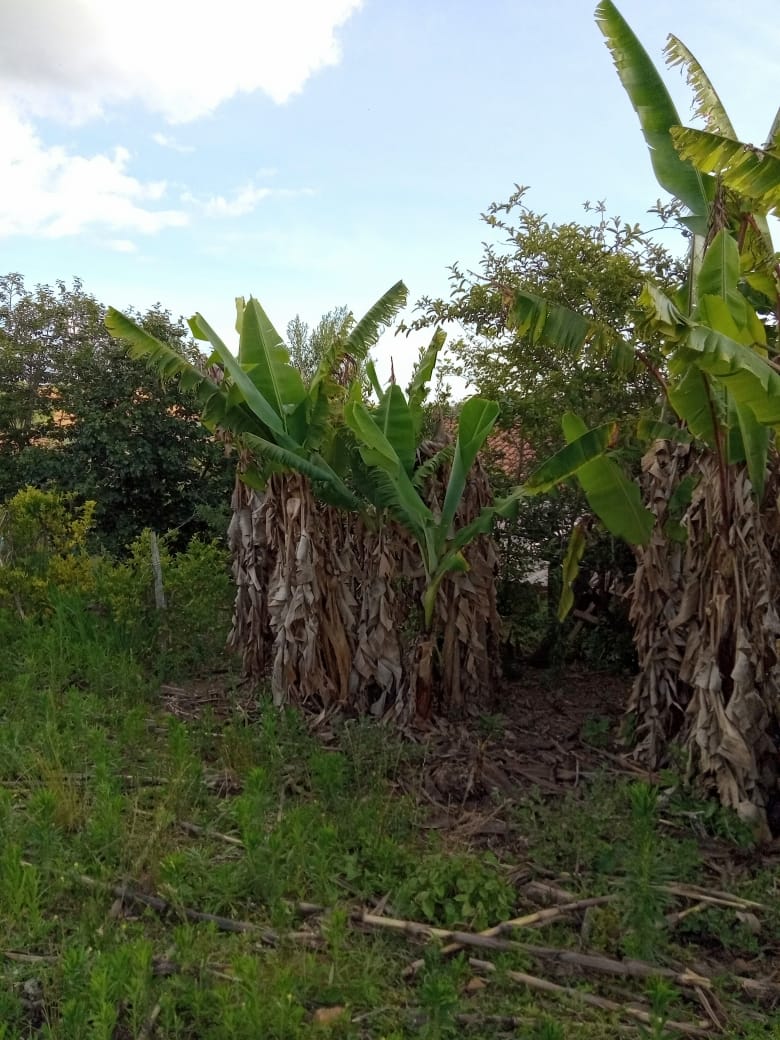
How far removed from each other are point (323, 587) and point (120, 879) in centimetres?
262

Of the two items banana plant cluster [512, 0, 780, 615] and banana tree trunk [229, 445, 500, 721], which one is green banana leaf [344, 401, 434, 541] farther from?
banana plant cluster [512, 0, 780, 615]

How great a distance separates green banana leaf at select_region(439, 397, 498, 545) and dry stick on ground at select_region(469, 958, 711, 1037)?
9.81 ft

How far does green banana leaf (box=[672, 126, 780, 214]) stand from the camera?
3.78 metres

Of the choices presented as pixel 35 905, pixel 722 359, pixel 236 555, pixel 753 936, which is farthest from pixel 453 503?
pixel 35 905

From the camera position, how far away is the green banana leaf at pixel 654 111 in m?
4.82

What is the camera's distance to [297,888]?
3.75 meters

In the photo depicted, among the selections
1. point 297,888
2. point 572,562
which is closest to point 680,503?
point 572,562

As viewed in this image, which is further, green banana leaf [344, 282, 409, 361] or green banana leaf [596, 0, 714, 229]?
green banana leaf [344, 282, 409, 361]

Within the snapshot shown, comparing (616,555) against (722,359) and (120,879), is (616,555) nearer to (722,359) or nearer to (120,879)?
(722,359)

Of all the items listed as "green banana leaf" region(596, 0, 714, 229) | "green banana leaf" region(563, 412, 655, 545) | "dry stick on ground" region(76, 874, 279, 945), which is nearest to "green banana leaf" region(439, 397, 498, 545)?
"green banana leaf" region(563, 412, 655, 545)

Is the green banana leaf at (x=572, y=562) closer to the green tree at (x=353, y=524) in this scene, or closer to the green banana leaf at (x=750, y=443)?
the green tree at (x=353, y=524)

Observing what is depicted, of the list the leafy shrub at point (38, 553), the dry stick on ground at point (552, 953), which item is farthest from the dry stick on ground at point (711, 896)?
the leafy shrub at point (38, 553)

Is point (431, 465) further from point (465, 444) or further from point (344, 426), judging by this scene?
point (344, 426)

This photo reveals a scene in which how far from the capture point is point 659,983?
114 inches
